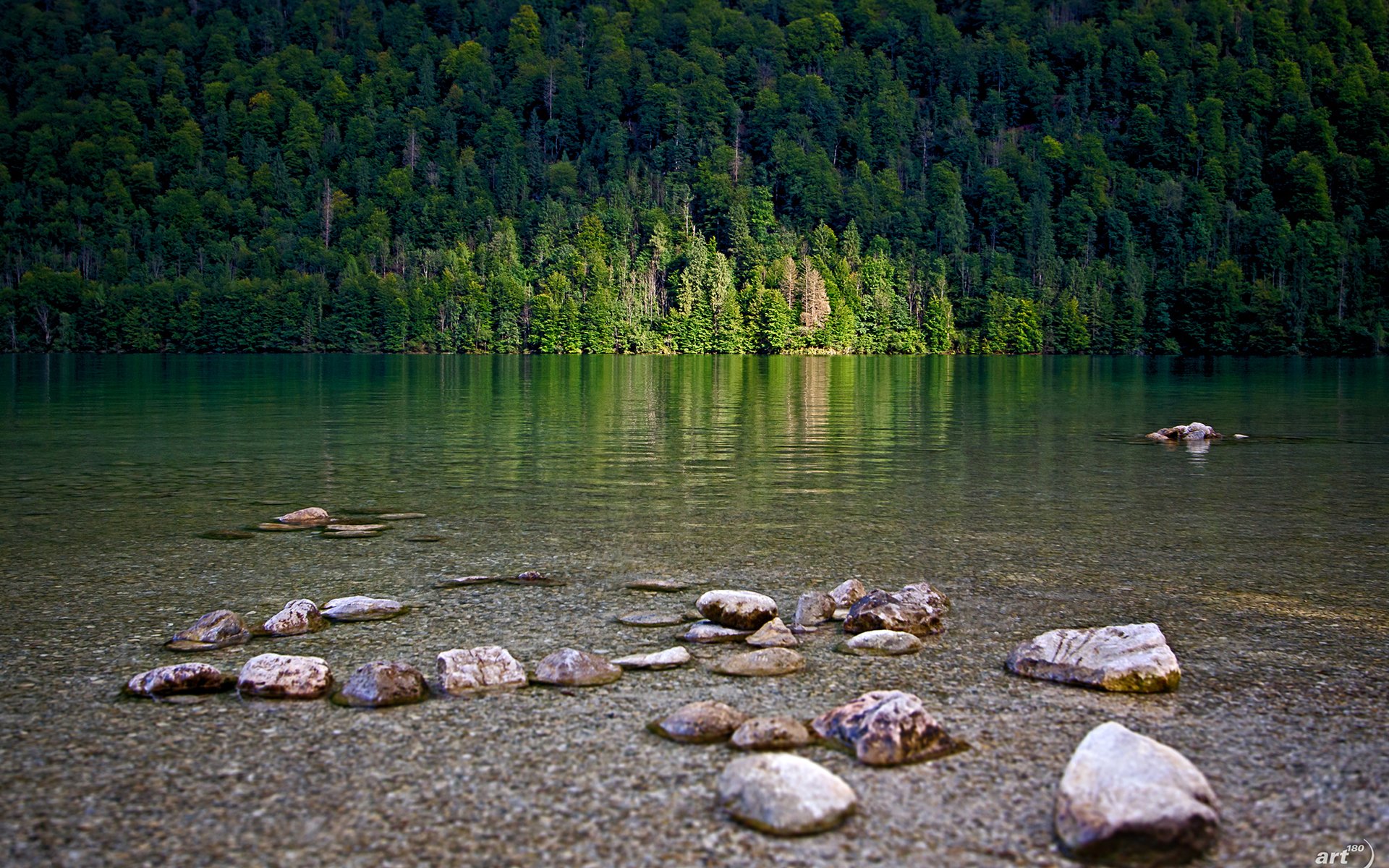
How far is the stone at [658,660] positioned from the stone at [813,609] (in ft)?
5.42

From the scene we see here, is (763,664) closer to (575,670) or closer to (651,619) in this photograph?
(575,670)

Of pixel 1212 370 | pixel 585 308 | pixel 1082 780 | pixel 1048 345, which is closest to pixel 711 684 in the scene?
pixel 1082 780

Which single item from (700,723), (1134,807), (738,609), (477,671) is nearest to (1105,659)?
(1134,807)

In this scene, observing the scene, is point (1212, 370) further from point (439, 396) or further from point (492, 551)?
point (492, 551)

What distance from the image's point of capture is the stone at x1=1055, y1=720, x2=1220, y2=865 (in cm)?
598

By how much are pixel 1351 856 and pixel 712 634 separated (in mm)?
5531

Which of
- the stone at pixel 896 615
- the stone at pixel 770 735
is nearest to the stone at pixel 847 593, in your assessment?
the stone at pixel 896 615

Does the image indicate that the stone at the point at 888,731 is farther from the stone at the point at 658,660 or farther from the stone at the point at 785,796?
the stone at the point at 658,660

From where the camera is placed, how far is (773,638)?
33.4 ft

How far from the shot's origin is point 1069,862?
19.6 ft

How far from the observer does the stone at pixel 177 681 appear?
8672 millimetres

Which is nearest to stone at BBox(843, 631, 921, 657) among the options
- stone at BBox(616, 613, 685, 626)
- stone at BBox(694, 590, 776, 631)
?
stone at BBox(694, 590, 776, 631)

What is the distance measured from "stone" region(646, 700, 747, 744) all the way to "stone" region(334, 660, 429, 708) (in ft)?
6.47

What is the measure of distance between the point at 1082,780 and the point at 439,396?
5139 cm
